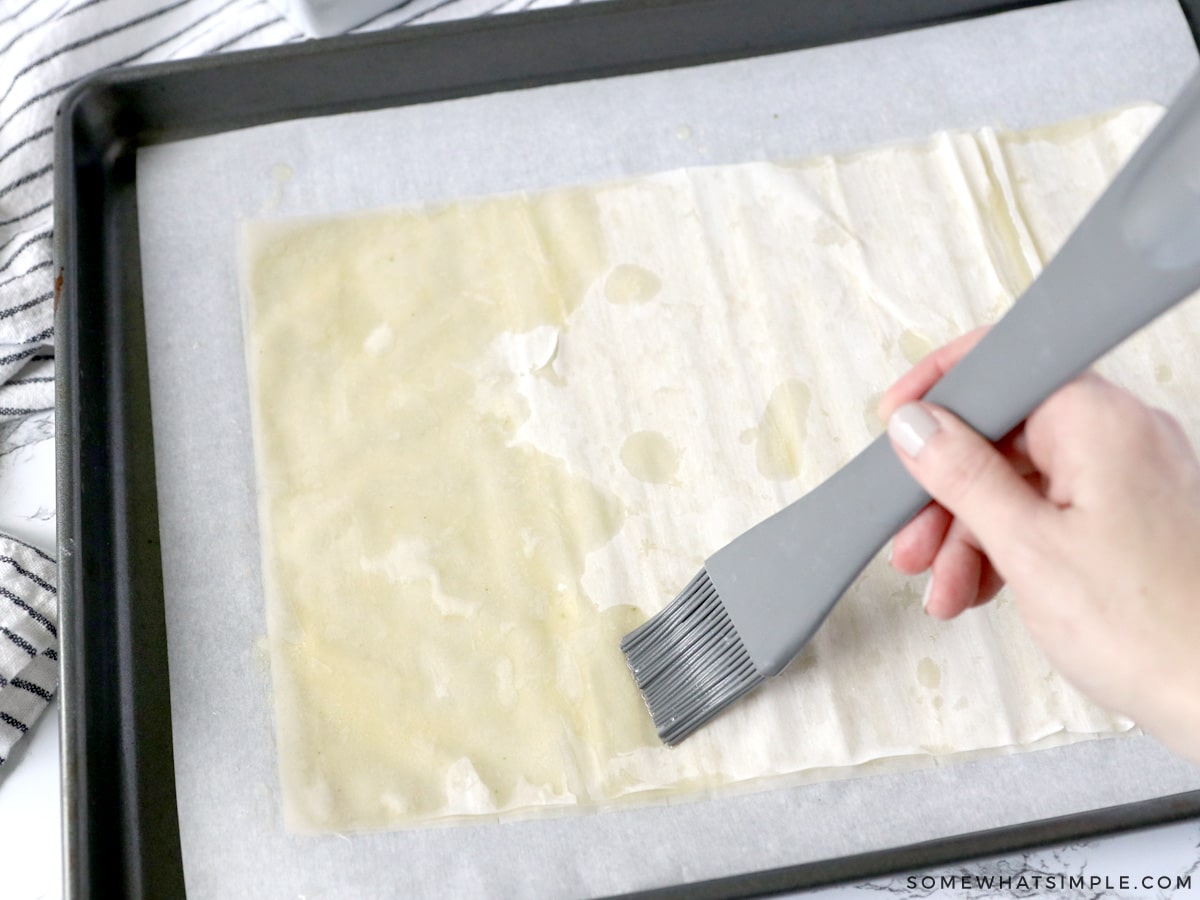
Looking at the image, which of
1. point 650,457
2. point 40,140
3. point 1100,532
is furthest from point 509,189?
point 1100,532

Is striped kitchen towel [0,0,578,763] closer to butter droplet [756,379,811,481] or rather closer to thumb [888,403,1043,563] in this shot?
butter droplet [756,379,811,481]

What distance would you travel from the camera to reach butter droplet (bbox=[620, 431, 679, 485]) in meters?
0.63

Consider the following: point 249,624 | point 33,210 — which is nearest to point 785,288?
point 249,624

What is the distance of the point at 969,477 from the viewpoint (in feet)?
1.41

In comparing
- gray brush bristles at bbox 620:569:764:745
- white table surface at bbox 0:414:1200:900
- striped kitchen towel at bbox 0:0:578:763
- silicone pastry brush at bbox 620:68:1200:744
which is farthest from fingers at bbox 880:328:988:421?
striped kitchen towel at bbox 0:0:578:763

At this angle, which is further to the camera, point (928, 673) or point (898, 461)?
point (928, 673)

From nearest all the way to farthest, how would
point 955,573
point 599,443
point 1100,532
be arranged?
point 1100,532, point 955,573, point 599,443

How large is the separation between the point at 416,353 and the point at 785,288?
24cm

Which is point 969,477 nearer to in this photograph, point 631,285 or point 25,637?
point 631,285

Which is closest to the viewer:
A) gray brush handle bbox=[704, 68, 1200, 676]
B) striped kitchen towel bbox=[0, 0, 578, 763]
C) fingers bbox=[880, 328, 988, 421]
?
gray brush handle bbox=[704, 68, 1200, 676]

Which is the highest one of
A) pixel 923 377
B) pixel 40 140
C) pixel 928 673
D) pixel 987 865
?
pixel 40 140

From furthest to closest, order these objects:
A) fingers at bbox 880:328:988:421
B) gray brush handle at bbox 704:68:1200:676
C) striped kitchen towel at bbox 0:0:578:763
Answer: striped kitchen towel at bbox 0:0:578:763 → fingers at bbox 880:328:988:421 → gray brush handle at bbox 704:68:1200:676

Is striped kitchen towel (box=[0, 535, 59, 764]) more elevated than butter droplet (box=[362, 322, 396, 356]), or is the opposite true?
butter droplet (box=[362, 322, 396, 356])

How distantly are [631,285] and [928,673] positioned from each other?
0.29 meters
